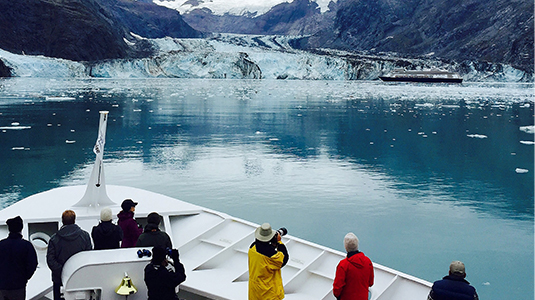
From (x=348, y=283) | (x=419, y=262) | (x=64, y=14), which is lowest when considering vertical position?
(x=419, y=262)

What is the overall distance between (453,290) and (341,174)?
28.4ft

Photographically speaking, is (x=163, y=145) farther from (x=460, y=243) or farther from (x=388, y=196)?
(x=460, y=243)

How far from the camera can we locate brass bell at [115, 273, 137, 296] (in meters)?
4.71

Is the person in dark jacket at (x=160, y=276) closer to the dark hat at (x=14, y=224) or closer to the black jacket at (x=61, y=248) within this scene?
the black jacket at (x=61, y=248)

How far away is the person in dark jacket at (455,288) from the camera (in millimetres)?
4062

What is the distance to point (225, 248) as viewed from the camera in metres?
6.82

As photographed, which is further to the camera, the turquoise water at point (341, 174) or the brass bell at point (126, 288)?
the turquoise water at point (341, 174)

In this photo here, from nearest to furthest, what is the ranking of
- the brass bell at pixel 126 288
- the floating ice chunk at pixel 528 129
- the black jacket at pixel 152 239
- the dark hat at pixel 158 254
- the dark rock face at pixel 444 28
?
the dark hat at pixel 158 254 → the brass bell at pixel 126 288 → the black jacket at pixel 152 239 → the floating ice chunk at pixel 528 129 → the dark rock face at pixel 444 28

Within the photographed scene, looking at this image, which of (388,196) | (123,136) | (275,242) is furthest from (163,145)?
(275,242)

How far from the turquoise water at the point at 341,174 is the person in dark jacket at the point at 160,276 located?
3.94 meters

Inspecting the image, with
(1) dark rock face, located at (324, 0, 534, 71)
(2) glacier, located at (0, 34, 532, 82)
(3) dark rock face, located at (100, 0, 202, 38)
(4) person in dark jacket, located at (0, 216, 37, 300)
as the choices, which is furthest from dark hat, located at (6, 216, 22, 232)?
(3) dark rock face, located at (100, 0, 202, 38)

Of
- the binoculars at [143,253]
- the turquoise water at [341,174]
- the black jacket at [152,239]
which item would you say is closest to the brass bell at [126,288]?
the binoculars at [143,253]

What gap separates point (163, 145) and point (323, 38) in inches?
6168

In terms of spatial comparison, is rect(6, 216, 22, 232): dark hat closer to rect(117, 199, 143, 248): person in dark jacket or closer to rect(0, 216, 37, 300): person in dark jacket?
rect(0, 216, 37, 300): person in dark jacket
